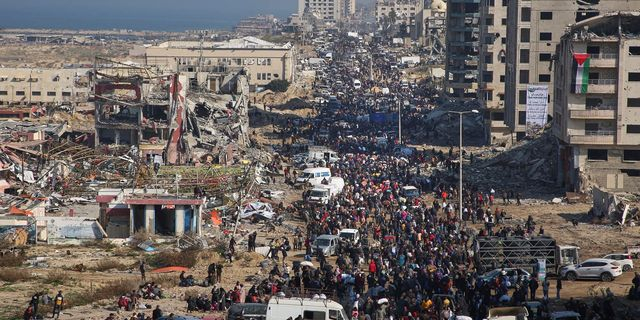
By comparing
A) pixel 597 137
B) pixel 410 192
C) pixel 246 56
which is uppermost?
pixel 246 56

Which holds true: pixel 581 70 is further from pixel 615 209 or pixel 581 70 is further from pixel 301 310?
pixel 301 310

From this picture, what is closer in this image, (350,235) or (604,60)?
(350,235)

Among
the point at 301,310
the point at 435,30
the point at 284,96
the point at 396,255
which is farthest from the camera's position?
the point at 435,30

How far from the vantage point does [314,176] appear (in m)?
63.4

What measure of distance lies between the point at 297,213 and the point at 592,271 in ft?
59.9

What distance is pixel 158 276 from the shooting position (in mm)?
40781

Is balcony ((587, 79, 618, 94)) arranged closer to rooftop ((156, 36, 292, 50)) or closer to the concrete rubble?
the concrete rubble

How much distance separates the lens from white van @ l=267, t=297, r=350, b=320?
94.0ft

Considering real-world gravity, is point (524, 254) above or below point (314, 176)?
below

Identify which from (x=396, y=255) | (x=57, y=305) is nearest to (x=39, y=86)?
(x=396, y=255)

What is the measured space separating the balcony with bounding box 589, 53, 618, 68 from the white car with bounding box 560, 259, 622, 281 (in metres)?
21.4

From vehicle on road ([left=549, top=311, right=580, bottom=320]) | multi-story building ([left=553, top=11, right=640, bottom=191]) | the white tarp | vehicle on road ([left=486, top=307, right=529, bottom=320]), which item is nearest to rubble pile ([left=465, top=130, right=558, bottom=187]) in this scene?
multi-story building ([left=553, top=11, right=640, bottom=191])

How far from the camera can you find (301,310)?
2875cm

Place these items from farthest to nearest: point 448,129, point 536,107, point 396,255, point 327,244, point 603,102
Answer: point 448,129 < point 536,107 < point 603,102 < point 327,244 < point 396,255
